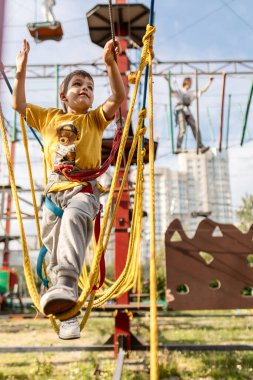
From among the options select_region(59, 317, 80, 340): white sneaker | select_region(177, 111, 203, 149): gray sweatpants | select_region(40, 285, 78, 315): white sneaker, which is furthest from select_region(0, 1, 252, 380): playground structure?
select_region(40, 285, 78, 315): white sneaker

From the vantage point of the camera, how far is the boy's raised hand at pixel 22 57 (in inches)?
70.4

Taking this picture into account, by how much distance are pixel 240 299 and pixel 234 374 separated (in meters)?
1.08

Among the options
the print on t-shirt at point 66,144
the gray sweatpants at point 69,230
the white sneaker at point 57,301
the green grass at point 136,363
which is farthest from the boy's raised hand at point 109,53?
the green grass at point 136,363

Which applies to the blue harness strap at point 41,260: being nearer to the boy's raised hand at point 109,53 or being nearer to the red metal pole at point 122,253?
the boy's raised hand at point 109,53

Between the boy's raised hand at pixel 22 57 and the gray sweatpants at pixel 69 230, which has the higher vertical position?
the boy's raised hand at pixel 22 57

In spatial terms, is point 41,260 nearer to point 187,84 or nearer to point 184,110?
point 184,110

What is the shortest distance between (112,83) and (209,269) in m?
3.97

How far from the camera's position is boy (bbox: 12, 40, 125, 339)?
4.85ft

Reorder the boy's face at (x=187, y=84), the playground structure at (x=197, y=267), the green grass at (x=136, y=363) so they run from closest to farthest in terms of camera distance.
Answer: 1. the green grass at (x=136, y=363)
2. the playground structure at (x=197, y=267)
3. the boy's face at (x=187, y=84)

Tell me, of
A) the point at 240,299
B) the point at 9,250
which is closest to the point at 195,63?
the point at 240,299

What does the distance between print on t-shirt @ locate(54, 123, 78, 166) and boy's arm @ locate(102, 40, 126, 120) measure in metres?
0.21

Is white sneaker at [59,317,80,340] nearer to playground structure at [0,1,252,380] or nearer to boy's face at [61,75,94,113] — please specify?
boy's face at [61,75,94,113]

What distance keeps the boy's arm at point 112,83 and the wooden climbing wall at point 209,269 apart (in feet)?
11.6

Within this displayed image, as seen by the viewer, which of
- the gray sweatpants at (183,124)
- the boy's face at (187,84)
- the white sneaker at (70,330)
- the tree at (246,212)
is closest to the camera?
the white sneaker at (70,330)
